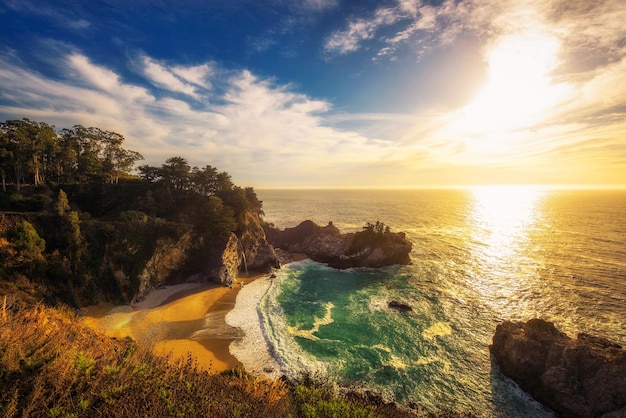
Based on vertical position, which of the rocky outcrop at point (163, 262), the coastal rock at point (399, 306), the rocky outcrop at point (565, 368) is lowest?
the coastal rock at point (399, 306)

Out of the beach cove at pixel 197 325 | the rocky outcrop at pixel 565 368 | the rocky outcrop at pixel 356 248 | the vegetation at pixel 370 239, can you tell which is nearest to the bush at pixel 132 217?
the beach cove at pixel 197 325

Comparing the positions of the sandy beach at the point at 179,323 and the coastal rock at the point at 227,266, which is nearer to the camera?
the sandy beach at the point at 179,323

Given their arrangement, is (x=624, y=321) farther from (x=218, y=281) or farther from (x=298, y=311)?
(x=218, y=281)

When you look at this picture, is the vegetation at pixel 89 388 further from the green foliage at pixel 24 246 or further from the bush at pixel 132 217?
the bush at pixel 132 217

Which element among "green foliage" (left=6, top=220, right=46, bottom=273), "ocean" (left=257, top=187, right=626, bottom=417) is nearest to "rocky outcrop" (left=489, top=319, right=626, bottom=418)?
"ocean" (left=257, top=187, right=626, bottom=417)

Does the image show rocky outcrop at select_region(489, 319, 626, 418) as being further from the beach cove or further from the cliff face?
the cliff face

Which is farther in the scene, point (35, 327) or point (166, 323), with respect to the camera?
point (166, 323)

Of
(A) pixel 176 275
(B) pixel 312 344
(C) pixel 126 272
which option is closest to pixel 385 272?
(B) pixel 312 344

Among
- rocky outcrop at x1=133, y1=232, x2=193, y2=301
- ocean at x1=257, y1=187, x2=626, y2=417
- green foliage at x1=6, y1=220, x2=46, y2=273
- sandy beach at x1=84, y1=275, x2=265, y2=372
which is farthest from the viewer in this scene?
rocky outcrop at x1=133, y1=232, x2=193, y2=301
